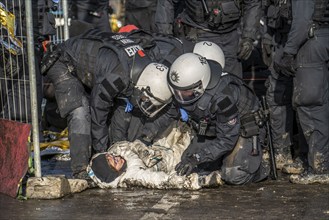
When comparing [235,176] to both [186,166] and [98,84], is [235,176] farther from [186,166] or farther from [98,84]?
[98,84]

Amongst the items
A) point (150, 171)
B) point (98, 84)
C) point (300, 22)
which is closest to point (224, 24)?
point (300, 22)

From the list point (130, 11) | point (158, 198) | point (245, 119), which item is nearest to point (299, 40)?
point (245, 119)

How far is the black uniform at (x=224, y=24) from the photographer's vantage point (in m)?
8.93

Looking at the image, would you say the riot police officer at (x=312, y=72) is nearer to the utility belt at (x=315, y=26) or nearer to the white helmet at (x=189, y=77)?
the utility belt at (x=315, y=26)

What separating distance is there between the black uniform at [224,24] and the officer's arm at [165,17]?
96mm

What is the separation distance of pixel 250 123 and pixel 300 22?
1.12m

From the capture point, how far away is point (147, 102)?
7738 mm

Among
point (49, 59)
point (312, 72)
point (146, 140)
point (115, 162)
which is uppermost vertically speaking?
point (49, 59)

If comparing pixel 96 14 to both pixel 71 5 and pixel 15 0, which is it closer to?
pixel 71 5

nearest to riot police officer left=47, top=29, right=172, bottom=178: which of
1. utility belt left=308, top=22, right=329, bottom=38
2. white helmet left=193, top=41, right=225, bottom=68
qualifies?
white helmet left=193, top=41, right=225, bottom=68

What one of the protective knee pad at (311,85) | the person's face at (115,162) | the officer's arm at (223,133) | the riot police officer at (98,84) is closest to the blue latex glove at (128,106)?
the riot police officer at (98,84)

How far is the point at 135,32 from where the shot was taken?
8.43m

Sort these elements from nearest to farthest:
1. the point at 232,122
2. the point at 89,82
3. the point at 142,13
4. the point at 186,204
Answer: the point at 186,204 < the point at 232,122 < the point at 89,82 < the point at 142,13

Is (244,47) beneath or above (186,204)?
above
